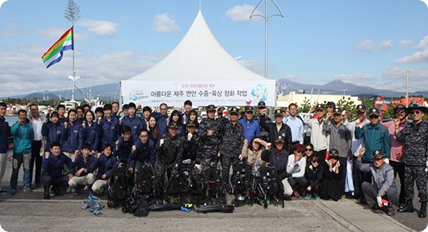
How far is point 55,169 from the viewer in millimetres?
6652

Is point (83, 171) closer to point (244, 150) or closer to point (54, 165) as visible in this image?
point (54, 165)

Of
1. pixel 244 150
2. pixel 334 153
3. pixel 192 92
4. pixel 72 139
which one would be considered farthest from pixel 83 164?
pixel 334 153

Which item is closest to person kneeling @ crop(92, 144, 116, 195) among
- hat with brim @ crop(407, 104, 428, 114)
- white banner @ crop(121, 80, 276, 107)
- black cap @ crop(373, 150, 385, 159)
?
white banner @ crop(121, 80, 276, 107)

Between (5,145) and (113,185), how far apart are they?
259 centimetres

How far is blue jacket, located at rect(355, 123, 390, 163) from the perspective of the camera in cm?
615

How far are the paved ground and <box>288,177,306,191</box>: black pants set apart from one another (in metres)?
0.51

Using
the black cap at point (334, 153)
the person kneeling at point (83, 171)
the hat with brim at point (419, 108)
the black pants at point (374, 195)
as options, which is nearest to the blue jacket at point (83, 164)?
the person kneeling at point (83, 171)

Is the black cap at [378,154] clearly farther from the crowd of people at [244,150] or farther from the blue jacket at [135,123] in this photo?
the blue jacket at [135,123]

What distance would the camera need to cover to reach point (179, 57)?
11531 millimetres

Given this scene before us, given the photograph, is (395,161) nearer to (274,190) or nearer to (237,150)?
(274,190)

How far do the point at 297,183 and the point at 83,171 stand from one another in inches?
166

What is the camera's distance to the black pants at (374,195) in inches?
227

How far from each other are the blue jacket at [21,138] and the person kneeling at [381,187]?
660 centimetres

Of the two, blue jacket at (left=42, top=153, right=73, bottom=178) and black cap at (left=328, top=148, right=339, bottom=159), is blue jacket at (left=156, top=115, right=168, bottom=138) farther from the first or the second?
black cap at (left=328, top=148, right=339, bottom=159)
